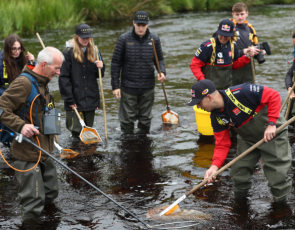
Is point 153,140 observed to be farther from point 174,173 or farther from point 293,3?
point 293,3

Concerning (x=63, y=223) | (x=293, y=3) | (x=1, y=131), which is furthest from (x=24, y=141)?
Answer: (x=293, y=3)

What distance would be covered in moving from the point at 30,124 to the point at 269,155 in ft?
8.37

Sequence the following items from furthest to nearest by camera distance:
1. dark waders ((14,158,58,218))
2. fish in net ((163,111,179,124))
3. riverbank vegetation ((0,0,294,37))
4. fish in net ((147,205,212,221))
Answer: riverbank vegetation ((0,0,294,37)) < fish in net ((163,111,179,124)) < fish in net ((147,205,212,221)) < dark waders ((14,158,58,218))

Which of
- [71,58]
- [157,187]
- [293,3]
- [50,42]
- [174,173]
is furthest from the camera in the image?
[293,3]

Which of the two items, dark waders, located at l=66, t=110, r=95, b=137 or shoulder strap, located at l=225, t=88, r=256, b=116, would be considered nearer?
shoulder strap, located at l=225, t=88, r=256, b=116

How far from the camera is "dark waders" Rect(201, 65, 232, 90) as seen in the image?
6.36 m

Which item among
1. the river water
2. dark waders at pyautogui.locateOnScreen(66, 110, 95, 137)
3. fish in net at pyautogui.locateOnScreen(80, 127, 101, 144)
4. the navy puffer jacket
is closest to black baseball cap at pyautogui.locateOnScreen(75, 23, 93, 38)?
the navy puffer jacket

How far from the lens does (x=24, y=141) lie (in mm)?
3977

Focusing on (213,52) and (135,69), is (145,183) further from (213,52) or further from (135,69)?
(213,52)

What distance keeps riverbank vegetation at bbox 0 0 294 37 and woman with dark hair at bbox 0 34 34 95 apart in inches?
369

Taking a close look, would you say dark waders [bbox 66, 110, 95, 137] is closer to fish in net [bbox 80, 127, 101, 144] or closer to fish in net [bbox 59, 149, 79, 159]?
fish in net [bbox 80, 127, 101, 144]

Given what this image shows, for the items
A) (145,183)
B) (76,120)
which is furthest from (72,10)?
(145,183)

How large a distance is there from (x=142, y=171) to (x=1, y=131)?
7.23 feet

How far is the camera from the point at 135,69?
21.6 feet
